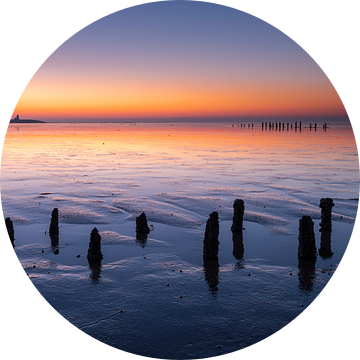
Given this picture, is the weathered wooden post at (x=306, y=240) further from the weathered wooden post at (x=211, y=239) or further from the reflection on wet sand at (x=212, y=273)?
the reflection on wet sand at (x=212, y=273)

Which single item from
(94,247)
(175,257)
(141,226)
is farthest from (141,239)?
(94,247)

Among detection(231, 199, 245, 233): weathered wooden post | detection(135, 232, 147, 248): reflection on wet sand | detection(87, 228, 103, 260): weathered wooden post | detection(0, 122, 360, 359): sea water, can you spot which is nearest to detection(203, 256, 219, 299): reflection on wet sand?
detection(0, 122, 360, 359): sea water

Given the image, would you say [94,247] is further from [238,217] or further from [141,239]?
[238,217]

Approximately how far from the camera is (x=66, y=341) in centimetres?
438

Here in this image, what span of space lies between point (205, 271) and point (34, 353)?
1404 cm

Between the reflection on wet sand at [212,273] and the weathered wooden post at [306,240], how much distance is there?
497 cm

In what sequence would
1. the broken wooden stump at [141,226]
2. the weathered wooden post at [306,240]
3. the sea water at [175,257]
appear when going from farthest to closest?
the broken wooden stump at [141,226]
the weathered wooden post at [306,240]
the sea water at [175,257]

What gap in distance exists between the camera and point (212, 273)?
17.4 m

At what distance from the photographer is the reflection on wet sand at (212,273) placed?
15.8 m

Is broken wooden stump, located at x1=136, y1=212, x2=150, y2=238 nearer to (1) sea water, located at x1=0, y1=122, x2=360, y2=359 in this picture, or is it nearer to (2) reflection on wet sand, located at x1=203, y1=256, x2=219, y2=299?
(1) sea water, located at x1=0, y1=122, x2=360, y2=359

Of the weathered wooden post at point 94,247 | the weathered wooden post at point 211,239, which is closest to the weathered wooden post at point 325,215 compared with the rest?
the weathered wooden post at point 211,239

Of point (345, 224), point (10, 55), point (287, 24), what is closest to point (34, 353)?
point (10, 55)

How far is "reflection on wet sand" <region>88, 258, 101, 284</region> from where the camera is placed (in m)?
16.5

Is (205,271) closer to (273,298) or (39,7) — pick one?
(273,298)
